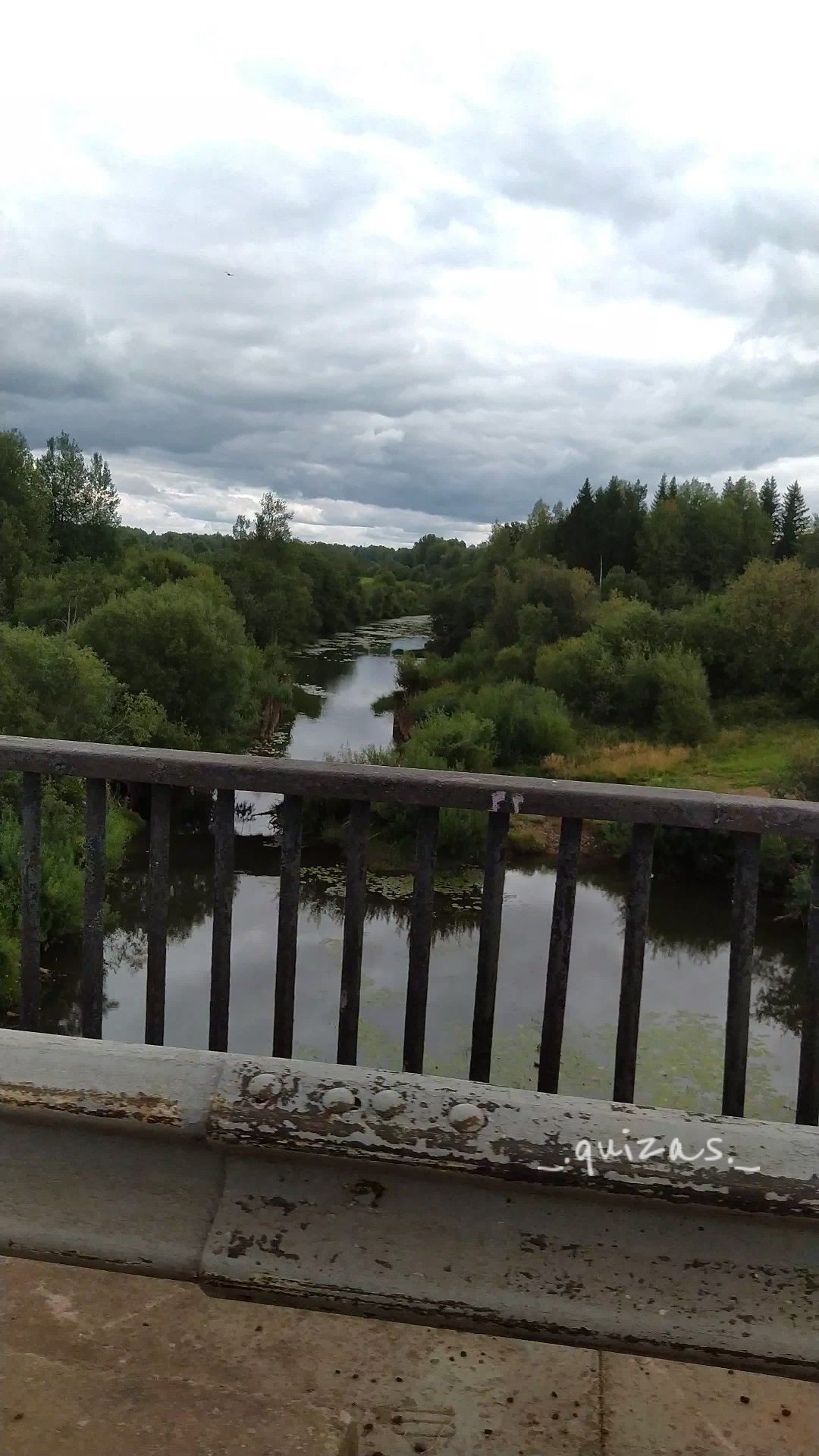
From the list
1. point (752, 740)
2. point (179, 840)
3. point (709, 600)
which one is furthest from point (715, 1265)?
point (709, 600)

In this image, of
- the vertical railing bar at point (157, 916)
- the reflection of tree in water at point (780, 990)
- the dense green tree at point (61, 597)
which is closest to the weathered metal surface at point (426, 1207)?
the vertical railing bar at point (157, 916)

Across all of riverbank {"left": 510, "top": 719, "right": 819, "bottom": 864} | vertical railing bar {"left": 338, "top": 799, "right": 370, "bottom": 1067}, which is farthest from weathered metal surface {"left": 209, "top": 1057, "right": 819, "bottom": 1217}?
riverbank {"left": 510, "top": 719, "right": 819, "bottom": 864}

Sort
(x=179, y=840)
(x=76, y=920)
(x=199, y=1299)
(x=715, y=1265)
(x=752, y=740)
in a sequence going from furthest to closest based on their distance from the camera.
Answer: (x=752, y=740)
(x=179, y=840)
(x=76, y=920)
(x=199, y=1299)
(x=715, y=1265)

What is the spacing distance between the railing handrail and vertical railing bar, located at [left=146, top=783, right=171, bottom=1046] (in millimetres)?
151

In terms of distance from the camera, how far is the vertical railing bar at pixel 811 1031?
7.64 feet

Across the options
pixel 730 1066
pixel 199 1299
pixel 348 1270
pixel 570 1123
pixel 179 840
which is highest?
pixel 570 1123

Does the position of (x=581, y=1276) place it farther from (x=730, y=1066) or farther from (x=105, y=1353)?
(x=730, y=1066)

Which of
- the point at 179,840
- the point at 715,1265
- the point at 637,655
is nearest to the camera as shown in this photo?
the point at 715,1265

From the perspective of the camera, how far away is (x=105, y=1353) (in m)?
1.91

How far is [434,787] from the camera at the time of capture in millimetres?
2354

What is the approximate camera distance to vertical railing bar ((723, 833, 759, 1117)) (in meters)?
2.37

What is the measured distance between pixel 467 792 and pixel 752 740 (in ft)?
107

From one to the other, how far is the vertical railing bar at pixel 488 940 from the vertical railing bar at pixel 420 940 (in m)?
0.13

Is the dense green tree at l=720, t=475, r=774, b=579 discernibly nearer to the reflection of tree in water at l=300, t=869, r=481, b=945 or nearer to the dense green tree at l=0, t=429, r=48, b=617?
the dense green tree at l=0, t=429, r=48, b=617
